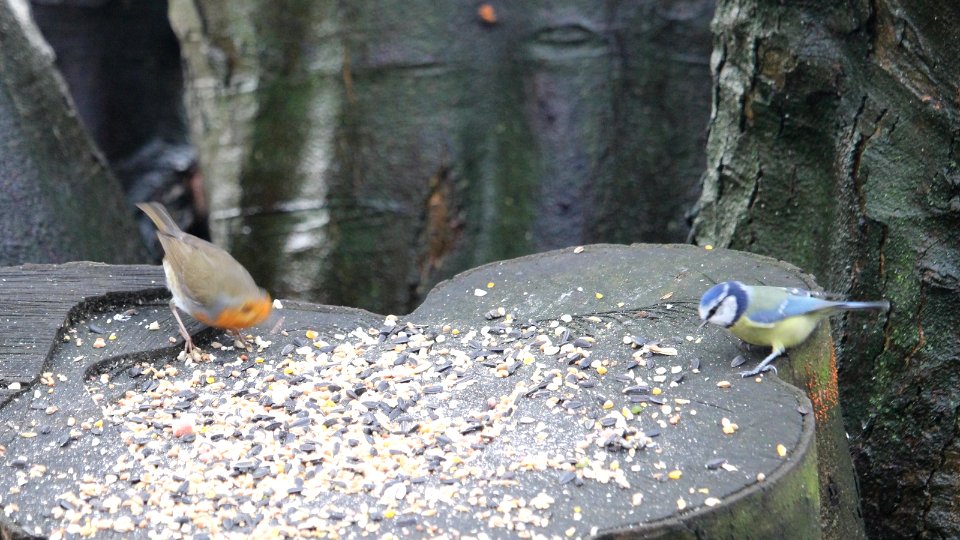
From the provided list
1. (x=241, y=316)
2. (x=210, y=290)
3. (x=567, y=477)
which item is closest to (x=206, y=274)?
(x=210, y=290)

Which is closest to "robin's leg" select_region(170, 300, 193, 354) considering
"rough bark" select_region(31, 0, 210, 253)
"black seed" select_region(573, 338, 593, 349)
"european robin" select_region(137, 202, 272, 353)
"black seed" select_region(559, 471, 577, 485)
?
"european robin" select_region(137, 202, 272, 353)

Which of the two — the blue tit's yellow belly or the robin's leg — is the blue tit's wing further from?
the robin's leg

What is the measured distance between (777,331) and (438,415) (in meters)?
1.00

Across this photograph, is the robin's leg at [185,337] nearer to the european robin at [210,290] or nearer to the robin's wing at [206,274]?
the european robin at [210,290]

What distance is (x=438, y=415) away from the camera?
2768 mm

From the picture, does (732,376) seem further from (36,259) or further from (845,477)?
(36,259)

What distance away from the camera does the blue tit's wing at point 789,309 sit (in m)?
2.78

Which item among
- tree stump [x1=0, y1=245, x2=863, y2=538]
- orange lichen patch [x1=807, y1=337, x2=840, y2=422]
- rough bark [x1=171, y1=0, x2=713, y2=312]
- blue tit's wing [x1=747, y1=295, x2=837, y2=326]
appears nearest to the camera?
tree stump [x1=0, y1=245, x2=863, y2=538]

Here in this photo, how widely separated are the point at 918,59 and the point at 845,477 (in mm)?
1430

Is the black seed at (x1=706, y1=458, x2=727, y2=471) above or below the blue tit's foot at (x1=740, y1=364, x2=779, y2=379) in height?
below

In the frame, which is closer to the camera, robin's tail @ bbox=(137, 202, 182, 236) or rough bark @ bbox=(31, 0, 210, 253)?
robin's tail @ bbox=(137, 202, 182, 236)

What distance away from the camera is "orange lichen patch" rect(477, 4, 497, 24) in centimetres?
525

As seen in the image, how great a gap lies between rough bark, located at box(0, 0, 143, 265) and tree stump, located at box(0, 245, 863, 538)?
3.52ft

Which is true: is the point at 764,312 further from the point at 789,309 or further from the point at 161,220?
the point at 161,220
